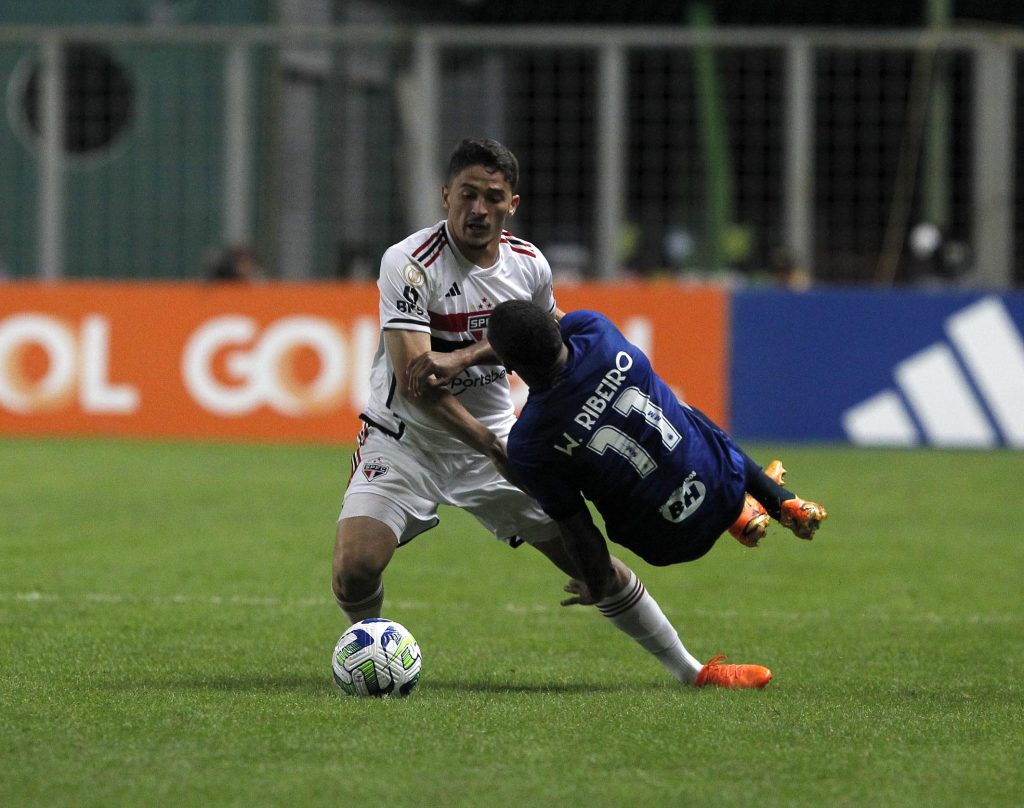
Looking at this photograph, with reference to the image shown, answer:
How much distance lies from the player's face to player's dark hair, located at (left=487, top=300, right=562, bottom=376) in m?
0.80

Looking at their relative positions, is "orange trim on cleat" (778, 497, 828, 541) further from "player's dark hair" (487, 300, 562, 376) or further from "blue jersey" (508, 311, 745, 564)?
"player's dark hair" (487, 300, 562, 376)

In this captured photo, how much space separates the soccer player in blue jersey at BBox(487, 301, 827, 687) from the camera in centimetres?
621

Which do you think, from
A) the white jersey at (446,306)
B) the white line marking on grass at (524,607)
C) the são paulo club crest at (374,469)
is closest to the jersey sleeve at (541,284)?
the white jersey at (446,306)

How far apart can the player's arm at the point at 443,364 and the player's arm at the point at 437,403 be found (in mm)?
27

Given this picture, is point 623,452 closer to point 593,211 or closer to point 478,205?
point 478,205

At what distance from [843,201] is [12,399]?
852cm

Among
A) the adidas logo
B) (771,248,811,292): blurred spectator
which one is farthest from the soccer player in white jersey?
(771,248,811,292): blurred spectator

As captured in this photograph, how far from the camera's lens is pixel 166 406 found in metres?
18.2

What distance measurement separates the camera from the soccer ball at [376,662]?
6.64 metres

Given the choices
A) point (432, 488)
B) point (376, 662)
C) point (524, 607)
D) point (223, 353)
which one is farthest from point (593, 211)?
point (376, 662)

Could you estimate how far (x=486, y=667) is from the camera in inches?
295

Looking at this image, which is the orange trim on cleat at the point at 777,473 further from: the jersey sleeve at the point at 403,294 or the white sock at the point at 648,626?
the jersey sleeve at the point at 403,294

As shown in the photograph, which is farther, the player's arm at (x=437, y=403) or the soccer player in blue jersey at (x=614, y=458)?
the player's arm at (x=437, y=403)

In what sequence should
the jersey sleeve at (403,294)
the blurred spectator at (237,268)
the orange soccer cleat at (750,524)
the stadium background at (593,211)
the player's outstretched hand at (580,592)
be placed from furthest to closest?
the blurred spectator at (237,268)
the stadium background at (593,211)
the jersey sleeve at (403,294)
the player's outstretched hand at (580,592)
the orange soccer cleat at (750,524)
